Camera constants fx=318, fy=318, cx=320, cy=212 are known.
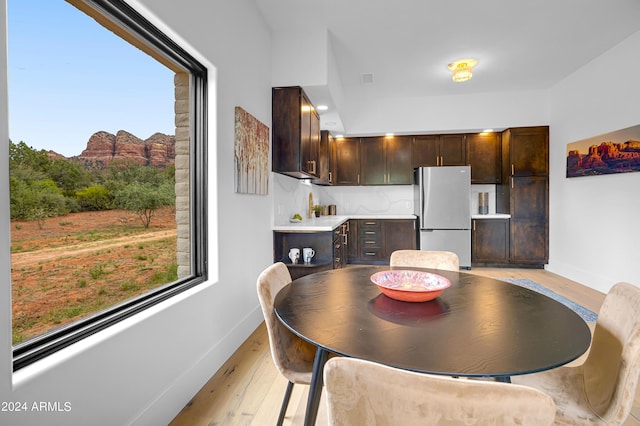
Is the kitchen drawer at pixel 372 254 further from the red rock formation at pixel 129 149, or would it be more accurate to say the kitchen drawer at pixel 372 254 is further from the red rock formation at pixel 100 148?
the red rock formation at pixel 100 148

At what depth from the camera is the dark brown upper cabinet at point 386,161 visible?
5523mm

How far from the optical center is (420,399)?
0.56m

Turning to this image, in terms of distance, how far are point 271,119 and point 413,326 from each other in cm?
269

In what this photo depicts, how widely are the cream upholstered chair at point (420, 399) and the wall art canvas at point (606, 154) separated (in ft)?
13.3

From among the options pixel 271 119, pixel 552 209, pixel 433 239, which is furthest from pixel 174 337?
pixel 552 209

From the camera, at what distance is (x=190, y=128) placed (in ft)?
6.70

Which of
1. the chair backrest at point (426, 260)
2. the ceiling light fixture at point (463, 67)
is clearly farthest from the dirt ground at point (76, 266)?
the ceiling light fixture at point (463, 67)

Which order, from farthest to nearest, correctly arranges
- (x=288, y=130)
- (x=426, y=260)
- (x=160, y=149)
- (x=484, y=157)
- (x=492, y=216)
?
(x=484, y=157) < (x=492, y=216) < (x=288, y=130) < (x=426, y=260) < (x=160, y=149)

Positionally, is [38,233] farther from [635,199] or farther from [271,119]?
[635,199]

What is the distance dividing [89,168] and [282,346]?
1.11 meters

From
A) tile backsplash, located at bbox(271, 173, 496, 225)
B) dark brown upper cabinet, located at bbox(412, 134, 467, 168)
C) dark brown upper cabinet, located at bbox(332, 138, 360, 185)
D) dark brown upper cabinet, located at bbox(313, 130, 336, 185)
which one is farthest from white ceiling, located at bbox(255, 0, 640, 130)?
tile backsplash, located at bbox(271, 173, 496, 225)

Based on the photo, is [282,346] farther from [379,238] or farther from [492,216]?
[492,216]

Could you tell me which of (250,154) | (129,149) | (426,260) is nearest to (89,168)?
(129,149)

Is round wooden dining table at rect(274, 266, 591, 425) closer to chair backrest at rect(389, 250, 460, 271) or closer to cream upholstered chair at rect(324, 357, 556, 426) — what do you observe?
cream upholstered chair at rect(324, 357, 556, 426)
